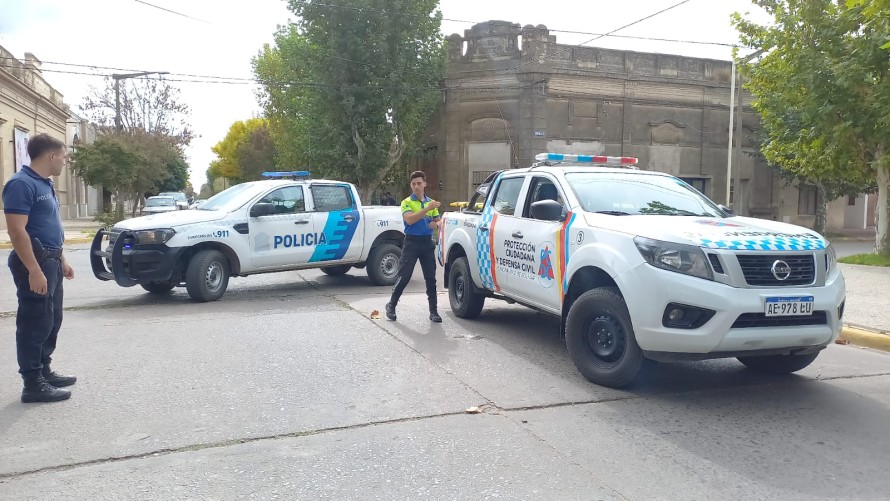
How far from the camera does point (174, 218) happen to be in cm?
975

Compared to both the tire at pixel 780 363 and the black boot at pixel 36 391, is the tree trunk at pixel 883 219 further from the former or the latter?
the black boot at pixel 36 391

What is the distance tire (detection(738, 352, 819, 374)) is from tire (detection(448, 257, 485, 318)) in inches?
124

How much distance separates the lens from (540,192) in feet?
23.4

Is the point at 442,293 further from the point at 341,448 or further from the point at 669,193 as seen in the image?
the point at 341,448

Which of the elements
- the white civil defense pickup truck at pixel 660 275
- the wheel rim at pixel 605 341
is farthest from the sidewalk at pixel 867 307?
A: the wheel rim at pixel 605 341

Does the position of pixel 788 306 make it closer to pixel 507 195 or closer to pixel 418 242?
pixel 507 195

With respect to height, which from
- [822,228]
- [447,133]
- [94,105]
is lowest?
[822,228]

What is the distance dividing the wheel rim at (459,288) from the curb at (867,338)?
4.31m

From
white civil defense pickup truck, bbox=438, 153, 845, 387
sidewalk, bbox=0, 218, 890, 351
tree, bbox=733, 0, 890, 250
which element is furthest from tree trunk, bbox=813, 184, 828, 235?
white civil defense pickup truck, bbox=438, 153, 845, 387

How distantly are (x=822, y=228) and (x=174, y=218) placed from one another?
30.8 meters

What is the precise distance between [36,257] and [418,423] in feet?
9.78

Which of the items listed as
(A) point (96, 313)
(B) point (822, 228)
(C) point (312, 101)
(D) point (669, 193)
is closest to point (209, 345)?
(A) point (96, 313)

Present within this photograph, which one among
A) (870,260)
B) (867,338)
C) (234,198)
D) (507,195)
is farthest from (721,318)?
(870,260)

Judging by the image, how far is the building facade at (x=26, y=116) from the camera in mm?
28922
